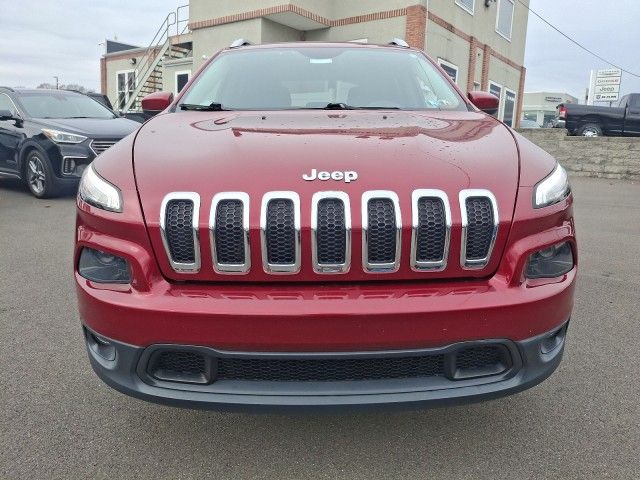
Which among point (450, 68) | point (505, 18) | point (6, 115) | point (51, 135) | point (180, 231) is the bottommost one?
point (180, 231)

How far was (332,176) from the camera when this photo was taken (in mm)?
1760

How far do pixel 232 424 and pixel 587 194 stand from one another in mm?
9044

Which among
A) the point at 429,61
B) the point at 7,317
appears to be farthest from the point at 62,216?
the point at 429,61

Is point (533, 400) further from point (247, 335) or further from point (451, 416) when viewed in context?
point (247, 335)

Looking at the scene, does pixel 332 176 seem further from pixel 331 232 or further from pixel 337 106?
pixel 337 106

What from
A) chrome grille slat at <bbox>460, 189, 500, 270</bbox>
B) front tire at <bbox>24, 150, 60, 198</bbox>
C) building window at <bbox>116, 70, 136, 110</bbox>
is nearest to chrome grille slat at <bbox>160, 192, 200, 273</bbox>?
chrome grille slat at <bbox>460, 189, 500, 270</bbox>

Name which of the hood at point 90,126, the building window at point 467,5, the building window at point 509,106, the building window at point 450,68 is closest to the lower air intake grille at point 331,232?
the hood at point 90,126

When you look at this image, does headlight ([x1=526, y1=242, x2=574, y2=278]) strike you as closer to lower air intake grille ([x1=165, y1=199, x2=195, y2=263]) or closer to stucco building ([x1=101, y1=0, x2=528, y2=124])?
lower air intake grille ([x1=165, y1=199, x2=195, y2=263])

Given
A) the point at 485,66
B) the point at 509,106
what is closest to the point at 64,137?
the point at 485,66

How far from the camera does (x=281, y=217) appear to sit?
167cm

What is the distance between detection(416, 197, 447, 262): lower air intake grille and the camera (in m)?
1.69

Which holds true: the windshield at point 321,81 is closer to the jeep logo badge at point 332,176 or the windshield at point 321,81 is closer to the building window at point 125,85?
the jeep logo badge at point 332,176

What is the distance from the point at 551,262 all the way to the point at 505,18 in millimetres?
21422

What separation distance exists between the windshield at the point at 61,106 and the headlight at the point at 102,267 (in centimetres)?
730
